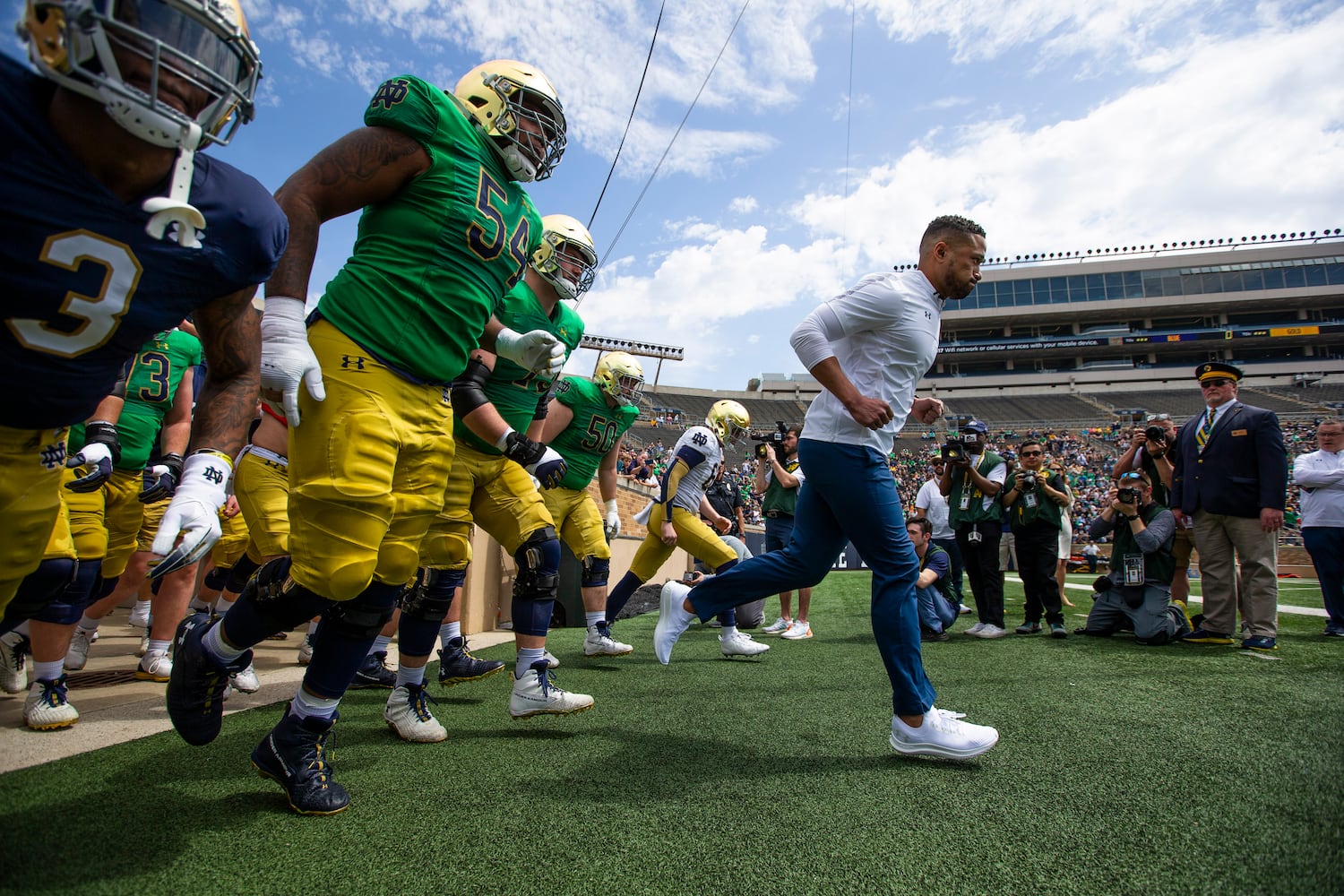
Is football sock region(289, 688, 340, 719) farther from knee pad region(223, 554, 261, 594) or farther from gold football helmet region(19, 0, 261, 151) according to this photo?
knee pad region(223, 554, 261, 594)

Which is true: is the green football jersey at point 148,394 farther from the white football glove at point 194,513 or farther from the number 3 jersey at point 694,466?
the number 3 jersey at point 694,466

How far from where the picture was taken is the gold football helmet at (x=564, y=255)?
3811mm

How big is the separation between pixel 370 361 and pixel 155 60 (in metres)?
1.07

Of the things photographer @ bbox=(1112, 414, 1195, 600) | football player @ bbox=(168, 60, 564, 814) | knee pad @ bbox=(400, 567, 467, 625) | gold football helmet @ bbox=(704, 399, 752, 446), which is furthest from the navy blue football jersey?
photographer @ bbox=(1112, 414, 1195, 600)

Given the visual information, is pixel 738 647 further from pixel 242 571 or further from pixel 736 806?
pixel 242 571

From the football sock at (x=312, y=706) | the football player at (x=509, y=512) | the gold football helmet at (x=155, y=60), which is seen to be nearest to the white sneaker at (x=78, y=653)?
the football player at (x=509, y=512)

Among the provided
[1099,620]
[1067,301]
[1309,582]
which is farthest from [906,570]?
[1067,301]

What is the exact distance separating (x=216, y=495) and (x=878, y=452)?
230 cm

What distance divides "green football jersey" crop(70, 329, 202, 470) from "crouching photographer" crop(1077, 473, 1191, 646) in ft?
22.3

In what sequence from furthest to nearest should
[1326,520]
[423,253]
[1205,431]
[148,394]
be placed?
1. [1326,520]
2. [1205,431]
3. [148,394]
4. [423,253]

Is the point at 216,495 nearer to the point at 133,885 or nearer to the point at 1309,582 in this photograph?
the point at 133,885

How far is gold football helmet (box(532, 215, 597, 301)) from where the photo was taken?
3811 mm

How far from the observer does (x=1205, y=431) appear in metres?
5.61

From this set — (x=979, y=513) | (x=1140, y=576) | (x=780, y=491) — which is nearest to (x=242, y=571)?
(x=780, y=491)
